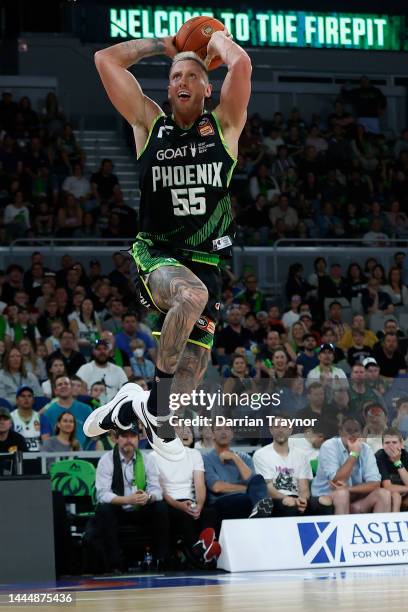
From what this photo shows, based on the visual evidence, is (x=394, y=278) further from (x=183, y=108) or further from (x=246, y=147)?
(x=183, y=108)

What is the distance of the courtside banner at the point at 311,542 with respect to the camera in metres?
13.1

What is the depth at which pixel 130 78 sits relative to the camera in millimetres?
8625

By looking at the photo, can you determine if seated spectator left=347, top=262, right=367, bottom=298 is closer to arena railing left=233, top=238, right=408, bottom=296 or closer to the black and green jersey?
arena railing left=233, top=238, right=408, bottom=296

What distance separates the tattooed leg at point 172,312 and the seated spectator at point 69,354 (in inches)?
320

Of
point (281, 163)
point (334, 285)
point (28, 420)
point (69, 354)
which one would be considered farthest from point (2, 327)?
point (281, 163)

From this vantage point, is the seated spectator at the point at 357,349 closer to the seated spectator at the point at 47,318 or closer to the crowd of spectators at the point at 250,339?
the crowd of spectators at the point at 250,339

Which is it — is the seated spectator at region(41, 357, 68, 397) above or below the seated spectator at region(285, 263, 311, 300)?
below

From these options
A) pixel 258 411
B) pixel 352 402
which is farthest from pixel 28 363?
pixel 352 402

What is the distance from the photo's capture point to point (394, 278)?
21156mm

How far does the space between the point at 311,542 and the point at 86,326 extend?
6025 millimetres

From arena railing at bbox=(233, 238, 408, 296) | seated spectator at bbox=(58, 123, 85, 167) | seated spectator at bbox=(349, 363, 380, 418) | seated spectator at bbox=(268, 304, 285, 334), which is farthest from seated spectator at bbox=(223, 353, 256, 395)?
seated spectator at bbox=(58, 123, 85, 167)

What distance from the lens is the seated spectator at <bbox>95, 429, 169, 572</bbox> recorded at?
43.7ft

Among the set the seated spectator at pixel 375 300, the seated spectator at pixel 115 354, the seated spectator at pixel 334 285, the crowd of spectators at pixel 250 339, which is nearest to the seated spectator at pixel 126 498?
the crowd of spectators at pixel 250 339

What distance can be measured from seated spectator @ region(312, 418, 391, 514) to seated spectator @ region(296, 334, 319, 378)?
266 centimetres
